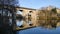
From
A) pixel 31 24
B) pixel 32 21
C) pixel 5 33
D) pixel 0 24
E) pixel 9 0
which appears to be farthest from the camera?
pixel 32 21

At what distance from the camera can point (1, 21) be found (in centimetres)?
424

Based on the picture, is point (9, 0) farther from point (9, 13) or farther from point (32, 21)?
point (32, 21)

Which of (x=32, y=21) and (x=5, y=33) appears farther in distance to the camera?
(x=32, y=21)

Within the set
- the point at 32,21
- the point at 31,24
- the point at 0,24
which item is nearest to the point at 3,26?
the point at 0,24

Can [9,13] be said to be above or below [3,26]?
above

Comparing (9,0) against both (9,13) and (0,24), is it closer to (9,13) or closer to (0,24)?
(9,13)

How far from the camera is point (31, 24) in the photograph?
25.1 ft

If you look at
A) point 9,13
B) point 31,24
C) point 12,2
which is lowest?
point 31,24

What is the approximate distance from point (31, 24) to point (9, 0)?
335cm

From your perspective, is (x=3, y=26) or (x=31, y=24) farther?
(x=31, y=24)

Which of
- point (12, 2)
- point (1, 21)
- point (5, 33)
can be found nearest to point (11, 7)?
point (12, 2)

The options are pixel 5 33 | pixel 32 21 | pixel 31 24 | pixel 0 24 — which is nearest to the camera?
pixel 5 33

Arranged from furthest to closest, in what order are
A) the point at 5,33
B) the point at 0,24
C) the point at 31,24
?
the point at 31,24 → the point at 0,24 → the point at 5,33

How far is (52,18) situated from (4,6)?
4677mm
